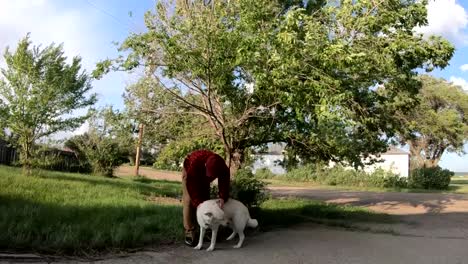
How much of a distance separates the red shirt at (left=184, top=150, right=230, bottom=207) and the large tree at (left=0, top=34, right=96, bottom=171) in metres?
10.7

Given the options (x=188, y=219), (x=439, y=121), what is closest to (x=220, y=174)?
(x=188, y=219)

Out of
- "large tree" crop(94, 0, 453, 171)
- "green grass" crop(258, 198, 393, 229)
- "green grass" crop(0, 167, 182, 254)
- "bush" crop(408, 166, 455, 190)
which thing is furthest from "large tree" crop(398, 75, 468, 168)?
"green grass" crop(0, 167, 182, 254)

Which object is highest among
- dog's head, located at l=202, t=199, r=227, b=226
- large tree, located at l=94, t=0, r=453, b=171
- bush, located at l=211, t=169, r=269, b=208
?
large tree, located at l=94, t=0, r=453, b=171

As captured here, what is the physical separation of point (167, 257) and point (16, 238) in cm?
205

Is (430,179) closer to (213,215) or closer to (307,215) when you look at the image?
(307,215)

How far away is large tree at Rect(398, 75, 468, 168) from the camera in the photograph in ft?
157

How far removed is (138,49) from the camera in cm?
1066

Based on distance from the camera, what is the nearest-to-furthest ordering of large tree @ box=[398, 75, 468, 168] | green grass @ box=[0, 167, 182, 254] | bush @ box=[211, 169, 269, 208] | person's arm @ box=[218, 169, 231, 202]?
green grass @ box=[0, 167, 182, 254] < person's arm @ box=[218, 169, 231, 202] < bush @ box=[211, 169, 269, 208] < large tree @ box=[398, 75, 468, 168]

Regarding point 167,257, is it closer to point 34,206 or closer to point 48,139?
point 34,206

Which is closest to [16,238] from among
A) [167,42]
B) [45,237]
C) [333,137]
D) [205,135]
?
[45,237]

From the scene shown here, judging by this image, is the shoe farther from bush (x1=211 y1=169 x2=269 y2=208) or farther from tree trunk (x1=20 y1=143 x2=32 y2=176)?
tree trunk (x1=20 y1=143 x2=32 y2=176)

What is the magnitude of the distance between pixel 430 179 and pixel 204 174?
32.0 metres

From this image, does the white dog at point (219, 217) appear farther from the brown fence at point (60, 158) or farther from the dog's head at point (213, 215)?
the brown fence at point (60, 158)

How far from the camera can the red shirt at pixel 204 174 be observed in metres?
8.23
